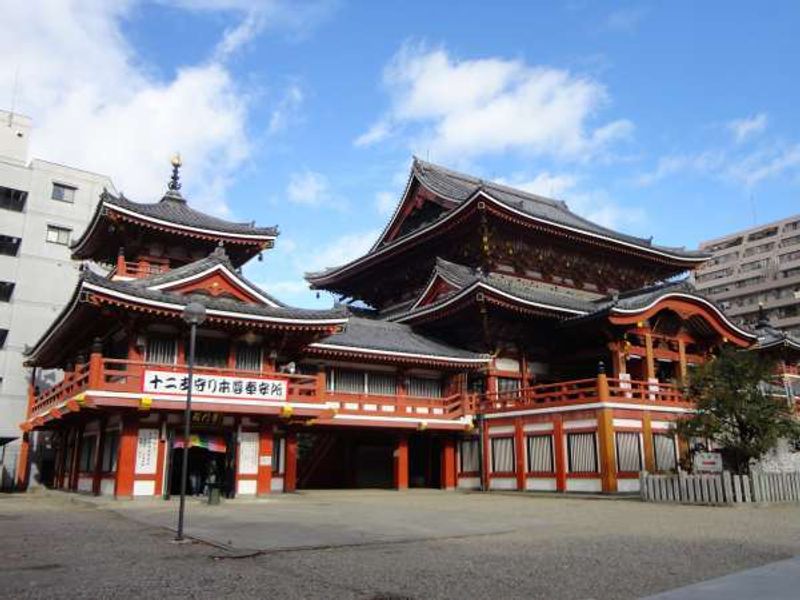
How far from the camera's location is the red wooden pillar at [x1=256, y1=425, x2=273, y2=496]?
2702 centimetres

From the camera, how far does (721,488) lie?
2253cm

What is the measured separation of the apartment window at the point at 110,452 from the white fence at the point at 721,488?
19.2 m

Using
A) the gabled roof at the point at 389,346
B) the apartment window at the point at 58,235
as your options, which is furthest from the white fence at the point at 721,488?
the apartment window at the point at 58,235

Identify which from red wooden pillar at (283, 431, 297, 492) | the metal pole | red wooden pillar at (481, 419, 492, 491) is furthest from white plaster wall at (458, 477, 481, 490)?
the metal pole

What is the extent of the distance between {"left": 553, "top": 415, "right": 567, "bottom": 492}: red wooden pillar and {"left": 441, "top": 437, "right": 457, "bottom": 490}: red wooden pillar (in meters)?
6.35

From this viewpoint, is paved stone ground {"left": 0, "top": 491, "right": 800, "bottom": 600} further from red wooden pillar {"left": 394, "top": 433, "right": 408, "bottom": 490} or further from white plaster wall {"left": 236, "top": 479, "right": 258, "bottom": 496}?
red wooden pillar {"left": 394, "top": 433, "right": 408, "bottom": 490}

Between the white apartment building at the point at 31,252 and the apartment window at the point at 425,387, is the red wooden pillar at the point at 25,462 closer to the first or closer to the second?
the white apartment building at the point at 31,252

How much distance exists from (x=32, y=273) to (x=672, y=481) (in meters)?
47.3

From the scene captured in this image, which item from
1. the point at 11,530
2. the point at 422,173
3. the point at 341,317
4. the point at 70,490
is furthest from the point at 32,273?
the point at 11,530

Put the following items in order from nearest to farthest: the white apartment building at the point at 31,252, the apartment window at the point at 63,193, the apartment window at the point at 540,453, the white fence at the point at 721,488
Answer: the white fence at the point at 721,488 → the apartment window at the point at 540,453 → the white apartment building at the point at 31,252 → the apartment window at the point at 63,193

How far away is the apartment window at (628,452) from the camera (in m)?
28.0

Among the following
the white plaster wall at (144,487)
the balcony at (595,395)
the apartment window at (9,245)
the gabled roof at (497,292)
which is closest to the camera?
the white plaster wall at (144,487)

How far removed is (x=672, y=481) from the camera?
23.9 meters

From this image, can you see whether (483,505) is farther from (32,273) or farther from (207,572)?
(32,273)
